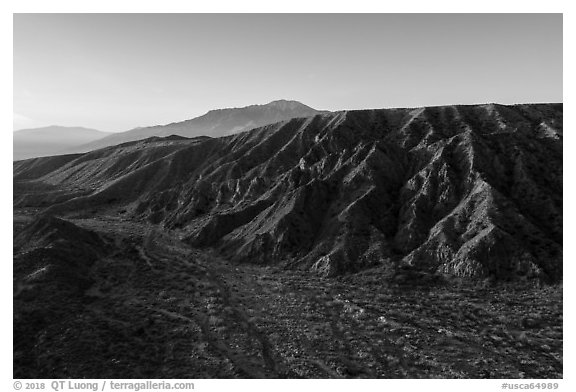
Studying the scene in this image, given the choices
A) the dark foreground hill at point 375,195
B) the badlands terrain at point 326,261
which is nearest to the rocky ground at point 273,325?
the badlands terrain at point 326,261

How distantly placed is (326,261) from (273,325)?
45.8 feet

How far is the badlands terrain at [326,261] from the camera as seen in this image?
26.5 metres

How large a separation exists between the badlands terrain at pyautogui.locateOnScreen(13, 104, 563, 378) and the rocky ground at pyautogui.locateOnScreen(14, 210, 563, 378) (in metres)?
0.17

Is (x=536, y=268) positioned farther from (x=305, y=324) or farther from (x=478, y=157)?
(x=305, y=324)

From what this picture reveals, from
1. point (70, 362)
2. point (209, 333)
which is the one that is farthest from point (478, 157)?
point (70, 362)

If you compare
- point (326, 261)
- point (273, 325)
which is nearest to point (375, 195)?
point (326, 261)

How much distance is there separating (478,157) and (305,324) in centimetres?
3813

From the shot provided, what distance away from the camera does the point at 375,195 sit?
52.2 m

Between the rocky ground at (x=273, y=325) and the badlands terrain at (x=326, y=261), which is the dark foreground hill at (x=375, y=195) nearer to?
the badlands terrain at (x=326, y=261)

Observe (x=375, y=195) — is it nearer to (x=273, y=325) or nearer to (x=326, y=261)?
(x=326, y=261)

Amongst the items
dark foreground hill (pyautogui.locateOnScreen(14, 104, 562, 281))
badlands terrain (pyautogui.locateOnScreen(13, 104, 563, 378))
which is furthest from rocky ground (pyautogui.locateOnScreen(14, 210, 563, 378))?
dark foreground hill (pyautogui.locateOnScreen(14, 104, 562, 281))

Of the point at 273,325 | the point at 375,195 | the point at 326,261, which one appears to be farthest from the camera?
the point at 375,195

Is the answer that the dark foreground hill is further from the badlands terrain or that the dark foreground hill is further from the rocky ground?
the rocky ground

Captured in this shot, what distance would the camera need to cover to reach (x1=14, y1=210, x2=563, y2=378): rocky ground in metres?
25.1
